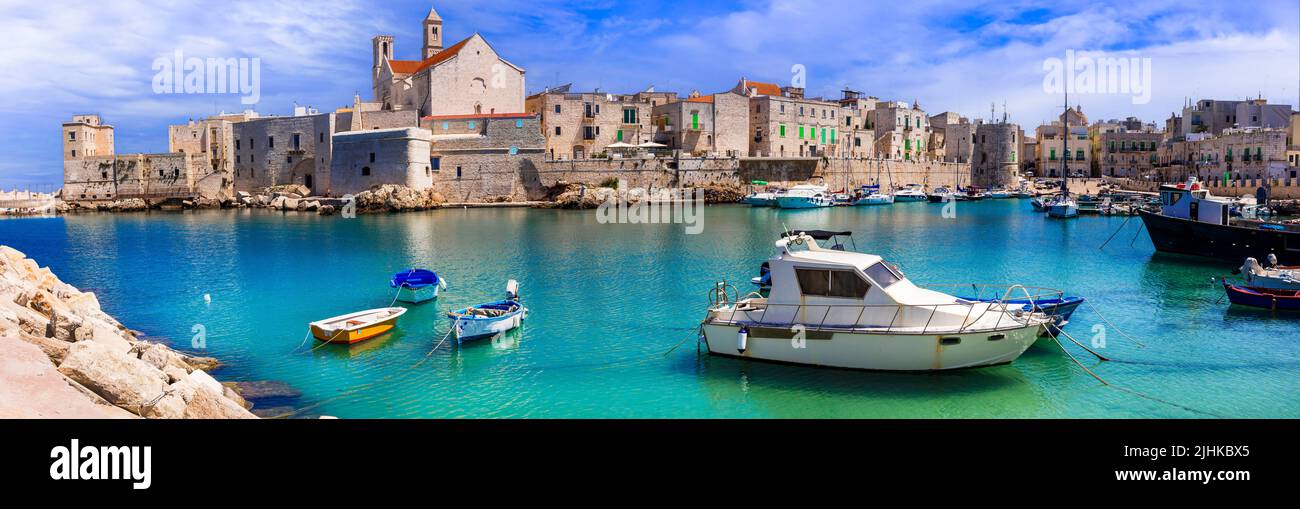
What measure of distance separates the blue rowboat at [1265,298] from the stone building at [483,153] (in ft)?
159

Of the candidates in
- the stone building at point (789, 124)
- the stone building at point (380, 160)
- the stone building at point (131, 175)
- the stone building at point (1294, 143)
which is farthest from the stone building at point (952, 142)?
the stone building at point (131, 175)

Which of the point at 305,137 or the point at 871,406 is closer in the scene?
the point at 871,406

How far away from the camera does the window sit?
41.8 ft

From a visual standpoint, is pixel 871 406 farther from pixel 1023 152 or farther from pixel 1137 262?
pixel 1023 152

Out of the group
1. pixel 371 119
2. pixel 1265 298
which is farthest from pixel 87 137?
pixel 1265 298

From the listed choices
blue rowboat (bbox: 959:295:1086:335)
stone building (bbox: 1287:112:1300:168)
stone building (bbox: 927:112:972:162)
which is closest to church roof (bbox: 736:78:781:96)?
stone building (bbox: 927:112:972:162)

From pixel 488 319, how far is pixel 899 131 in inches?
2899

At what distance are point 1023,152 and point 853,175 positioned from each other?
1226 inches

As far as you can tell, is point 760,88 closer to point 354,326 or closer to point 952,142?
point 952,142

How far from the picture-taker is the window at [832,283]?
1275 cm

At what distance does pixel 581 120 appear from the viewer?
6469cm
